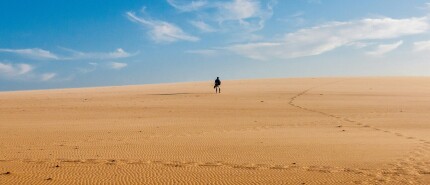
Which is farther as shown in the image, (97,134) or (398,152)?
(97,134)

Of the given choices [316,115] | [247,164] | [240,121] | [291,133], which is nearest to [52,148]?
[247,164]

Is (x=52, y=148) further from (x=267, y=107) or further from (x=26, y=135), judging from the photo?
(x=267, y=107)

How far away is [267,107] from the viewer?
81.1 feet

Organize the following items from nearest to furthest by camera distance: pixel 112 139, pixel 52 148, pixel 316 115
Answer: pixel 52 148
pixel 112 139
pixel 316 115

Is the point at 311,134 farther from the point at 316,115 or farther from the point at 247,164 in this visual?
the point at 316,115

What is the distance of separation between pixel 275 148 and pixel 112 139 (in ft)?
16.7

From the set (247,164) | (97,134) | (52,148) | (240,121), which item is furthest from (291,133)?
(52,148)

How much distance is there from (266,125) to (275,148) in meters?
5.45

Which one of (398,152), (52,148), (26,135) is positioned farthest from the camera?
(26,135)

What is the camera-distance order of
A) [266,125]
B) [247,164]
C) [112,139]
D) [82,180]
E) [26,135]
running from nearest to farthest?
[82,180]
[247,164]
[112,139]
[26,135]
[266,125]

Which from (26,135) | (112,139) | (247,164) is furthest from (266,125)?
(26,135)

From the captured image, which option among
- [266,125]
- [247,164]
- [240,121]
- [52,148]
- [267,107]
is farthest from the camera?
[267,107]

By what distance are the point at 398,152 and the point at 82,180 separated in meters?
7.68

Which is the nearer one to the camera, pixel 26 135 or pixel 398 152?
pixel 398 152
